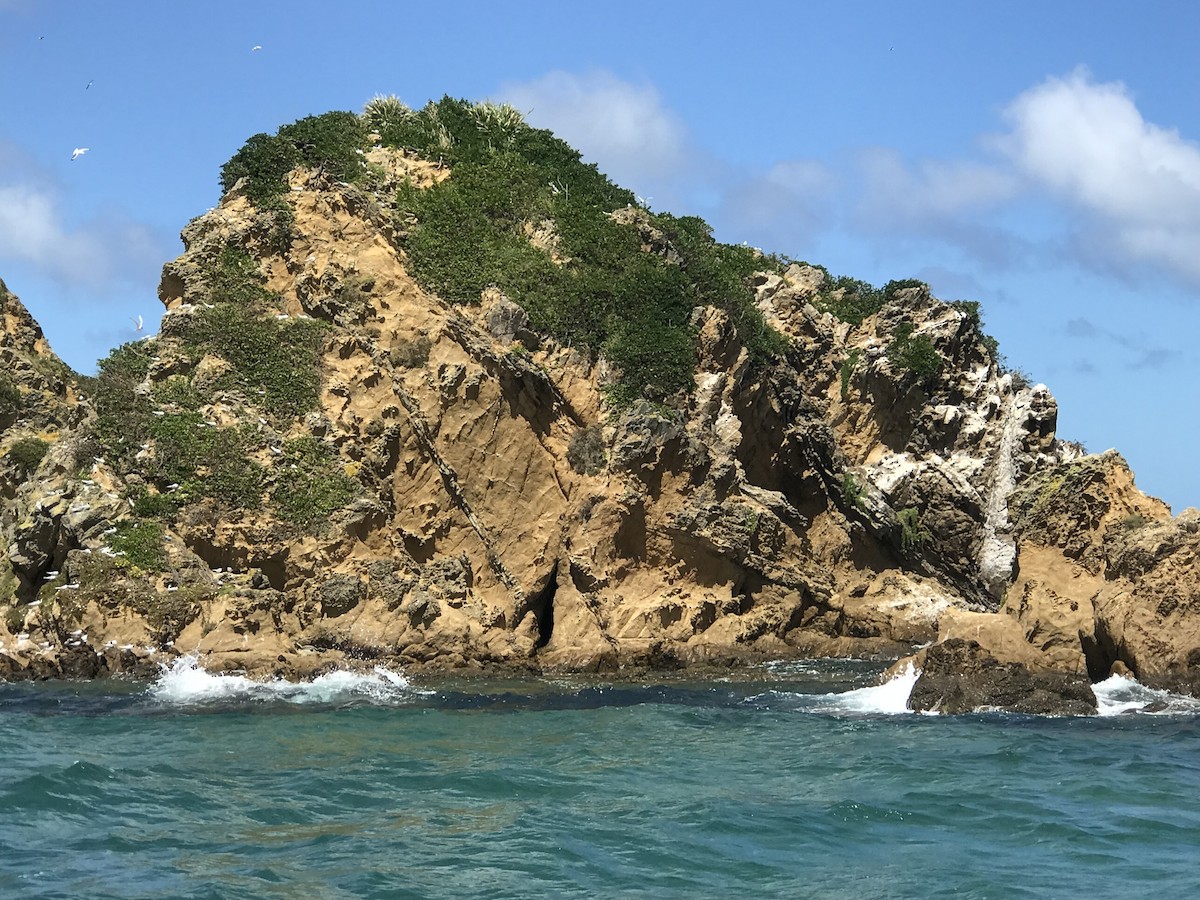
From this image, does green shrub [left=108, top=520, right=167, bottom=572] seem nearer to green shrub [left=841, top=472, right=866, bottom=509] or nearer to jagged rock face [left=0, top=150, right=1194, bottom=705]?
jagged rock face [left=0, top=150, right=1194, bottom=705]

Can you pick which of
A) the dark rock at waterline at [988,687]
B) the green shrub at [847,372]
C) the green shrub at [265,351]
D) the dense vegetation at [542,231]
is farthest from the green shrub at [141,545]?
the green shrub at [847,372]

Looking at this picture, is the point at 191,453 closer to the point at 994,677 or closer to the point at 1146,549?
the point at 994,677

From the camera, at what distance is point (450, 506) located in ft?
93.0

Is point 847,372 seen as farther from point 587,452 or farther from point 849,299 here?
point 587,452

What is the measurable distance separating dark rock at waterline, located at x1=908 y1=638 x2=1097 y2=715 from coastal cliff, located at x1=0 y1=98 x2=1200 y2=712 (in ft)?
0.19

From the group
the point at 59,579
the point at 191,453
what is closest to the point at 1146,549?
the point at 191,453

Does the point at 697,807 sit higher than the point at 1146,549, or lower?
lower

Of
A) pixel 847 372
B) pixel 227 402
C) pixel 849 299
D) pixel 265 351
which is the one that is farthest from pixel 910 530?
pixel 227 402

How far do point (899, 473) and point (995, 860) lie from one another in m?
22.5

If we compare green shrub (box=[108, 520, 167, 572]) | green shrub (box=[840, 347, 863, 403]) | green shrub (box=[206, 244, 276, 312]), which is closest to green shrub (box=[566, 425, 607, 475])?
green shrub (box=[206, 244, 276, 312])

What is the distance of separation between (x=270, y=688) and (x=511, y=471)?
785 centimetres

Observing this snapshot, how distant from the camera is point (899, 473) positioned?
3534 cm

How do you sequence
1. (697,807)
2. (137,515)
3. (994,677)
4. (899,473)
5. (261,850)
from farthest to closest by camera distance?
(899,473)
(137,515)
(994,677)
(697,807)
(261,850)

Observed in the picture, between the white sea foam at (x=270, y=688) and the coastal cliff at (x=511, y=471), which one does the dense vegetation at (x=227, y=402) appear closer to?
the coastal cliff at (x=511, y=471)
